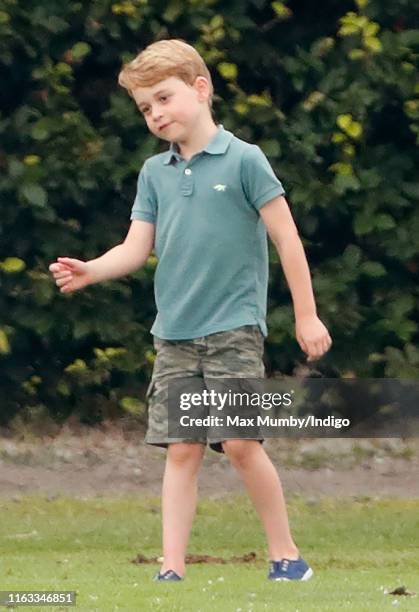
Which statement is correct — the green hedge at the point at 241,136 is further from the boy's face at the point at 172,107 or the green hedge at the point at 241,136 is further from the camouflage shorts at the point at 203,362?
the camouflage shorts at the point at 203,362

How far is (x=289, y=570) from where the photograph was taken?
21.2 feet

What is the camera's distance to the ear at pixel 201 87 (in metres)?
6.48

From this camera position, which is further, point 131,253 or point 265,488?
point 131,253

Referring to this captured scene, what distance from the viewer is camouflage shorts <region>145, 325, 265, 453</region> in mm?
6309

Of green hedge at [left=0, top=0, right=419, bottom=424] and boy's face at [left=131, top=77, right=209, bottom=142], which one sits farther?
green hedge at [left=0, top=0, right=419, bottom=424]

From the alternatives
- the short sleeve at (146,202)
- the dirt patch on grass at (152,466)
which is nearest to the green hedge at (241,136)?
the dirt patch on grass at (152,466)

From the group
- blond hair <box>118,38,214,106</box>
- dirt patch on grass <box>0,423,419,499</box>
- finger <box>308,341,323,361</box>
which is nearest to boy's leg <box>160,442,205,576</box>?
finger <box>308,341,323,361</box>

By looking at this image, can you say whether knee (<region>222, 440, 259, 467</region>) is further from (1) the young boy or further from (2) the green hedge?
(2) the green hedge

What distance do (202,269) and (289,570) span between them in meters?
1.04

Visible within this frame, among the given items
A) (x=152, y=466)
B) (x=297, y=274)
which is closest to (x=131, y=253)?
(x=297, y=274)

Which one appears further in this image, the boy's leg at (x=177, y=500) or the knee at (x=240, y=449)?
the boy's leg at (x=177, y=500)

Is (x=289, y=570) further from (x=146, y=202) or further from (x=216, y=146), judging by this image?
(x=216, y=146)

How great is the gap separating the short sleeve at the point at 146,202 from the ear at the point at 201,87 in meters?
0.30

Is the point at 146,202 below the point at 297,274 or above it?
above
